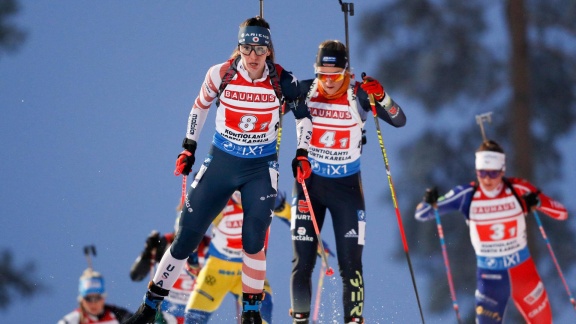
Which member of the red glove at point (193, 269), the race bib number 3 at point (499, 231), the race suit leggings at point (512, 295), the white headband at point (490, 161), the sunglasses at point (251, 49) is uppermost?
the sunglasses at point (251, 49)

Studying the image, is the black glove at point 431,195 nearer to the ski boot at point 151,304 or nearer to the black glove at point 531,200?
the black glove at point 531,200

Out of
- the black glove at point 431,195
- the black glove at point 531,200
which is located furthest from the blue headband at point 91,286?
the black glove at point 531,200

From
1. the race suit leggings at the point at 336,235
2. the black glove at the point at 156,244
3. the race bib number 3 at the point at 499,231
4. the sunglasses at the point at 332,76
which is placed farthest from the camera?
the black glove at the point at 156,244

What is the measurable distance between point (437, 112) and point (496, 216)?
14.6 feet

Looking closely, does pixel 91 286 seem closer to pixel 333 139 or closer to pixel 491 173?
pixel 333 139

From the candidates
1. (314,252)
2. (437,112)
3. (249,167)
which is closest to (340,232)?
(314,252)

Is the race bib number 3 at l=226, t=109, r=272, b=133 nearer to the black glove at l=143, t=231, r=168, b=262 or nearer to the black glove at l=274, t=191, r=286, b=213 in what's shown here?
the black glove at l=274, t=191, r=286, b=213

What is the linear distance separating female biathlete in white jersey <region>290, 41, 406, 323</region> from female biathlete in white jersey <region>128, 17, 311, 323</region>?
599mm

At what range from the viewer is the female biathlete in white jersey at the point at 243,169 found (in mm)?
6902

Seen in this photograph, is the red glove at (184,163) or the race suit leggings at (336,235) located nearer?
the red glove at (184,163)

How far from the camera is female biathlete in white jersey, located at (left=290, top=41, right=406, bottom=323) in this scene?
752 centimetres

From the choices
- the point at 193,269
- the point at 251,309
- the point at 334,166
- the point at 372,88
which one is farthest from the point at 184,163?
the point at 193,269

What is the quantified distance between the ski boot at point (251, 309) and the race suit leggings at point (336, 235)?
62 cm

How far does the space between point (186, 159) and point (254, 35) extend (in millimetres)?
932
